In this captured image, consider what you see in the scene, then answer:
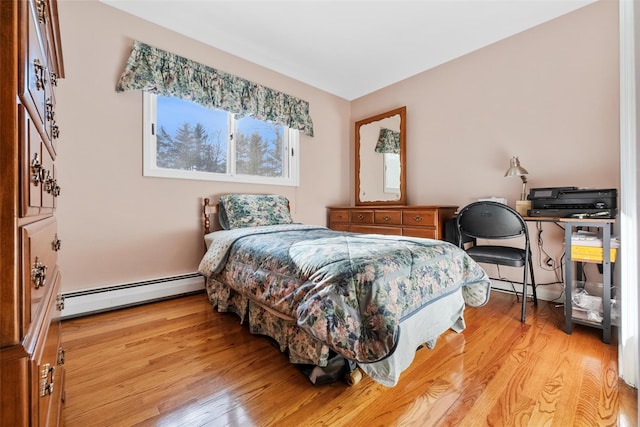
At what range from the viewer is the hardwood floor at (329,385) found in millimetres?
1042

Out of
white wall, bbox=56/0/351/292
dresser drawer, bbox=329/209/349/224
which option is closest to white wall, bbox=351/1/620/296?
dresser drawer, bbox=329/209/349/224

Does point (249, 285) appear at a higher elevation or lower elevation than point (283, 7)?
lower

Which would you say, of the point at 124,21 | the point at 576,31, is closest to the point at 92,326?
the point at 124,21

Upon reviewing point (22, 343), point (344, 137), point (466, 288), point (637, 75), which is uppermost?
point (344, 137)

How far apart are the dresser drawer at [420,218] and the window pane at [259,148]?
1.51 metres

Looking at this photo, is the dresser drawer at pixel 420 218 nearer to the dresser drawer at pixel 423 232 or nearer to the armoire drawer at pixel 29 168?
the dresser drawer at pixel 423 232

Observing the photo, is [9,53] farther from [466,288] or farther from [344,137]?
[344,137]

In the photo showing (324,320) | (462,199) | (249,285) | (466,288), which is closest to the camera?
(324,320)

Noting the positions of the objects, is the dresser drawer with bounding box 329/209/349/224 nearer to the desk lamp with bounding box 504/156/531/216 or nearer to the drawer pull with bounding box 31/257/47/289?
the desk lamp with bounding box 504/156/531/216

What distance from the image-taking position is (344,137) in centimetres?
397

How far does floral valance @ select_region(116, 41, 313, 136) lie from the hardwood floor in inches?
75.8

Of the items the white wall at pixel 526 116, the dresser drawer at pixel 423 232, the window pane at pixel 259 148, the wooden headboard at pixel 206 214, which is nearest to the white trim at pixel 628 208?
the white wall at pixel 526 116

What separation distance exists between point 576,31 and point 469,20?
828mm

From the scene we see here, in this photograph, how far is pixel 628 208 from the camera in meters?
1.31
